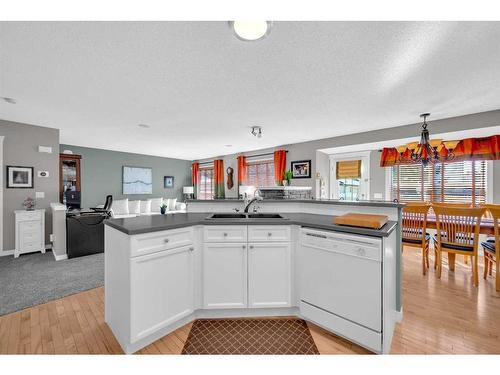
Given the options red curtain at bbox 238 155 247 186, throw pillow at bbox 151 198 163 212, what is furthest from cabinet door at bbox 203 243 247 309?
throw pillow at bbox 151 198 163 212

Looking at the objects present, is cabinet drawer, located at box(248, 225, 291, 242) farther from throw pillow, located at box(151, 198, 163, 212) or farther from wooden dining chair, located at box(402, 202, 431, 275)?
throw pillow, located at box(151, 198, 163, 212)

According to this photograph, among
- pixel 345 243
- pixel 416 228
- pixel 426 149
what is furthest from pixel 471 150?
pixel 345 243

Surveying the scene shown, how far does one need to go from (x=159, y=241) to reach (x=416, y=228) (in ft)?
11.8

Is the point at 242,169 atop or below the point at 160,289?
atop

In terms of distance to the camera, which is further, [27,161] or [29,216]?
[27,161]

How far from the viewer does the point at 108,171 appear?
21.8 feet

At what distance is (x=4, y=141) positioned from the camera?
Result: 371cm

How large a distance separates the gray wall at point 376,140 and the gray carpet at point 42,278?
457cm

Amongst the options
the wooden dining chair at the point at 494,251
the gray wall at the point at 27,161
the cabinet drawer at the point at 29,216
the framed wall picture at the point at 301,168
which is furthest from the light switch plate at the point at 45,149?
the wooden dining chair at the point at 494,251

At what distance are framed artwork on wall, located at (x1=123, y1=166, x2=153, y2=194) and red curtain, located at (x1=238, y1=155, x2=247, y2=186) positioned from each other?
10.7ft

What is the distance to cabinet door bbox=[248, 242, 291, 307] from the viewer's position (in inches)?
75.0

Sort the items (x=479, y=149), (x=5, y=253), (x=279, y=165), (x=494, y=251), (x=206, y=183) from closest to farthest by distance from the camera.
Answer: (x=494, y=251) → (x=5, y=253) → (x=479, y=149) → (x=279, y=165) → (x=206, y=183)

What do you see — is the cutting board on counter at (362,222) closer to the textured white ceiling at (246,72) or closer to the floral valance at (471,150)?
the textured white ceiling at (246,72)

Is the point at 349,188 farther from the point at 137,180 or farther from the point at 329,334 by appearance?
the point at 137,180
